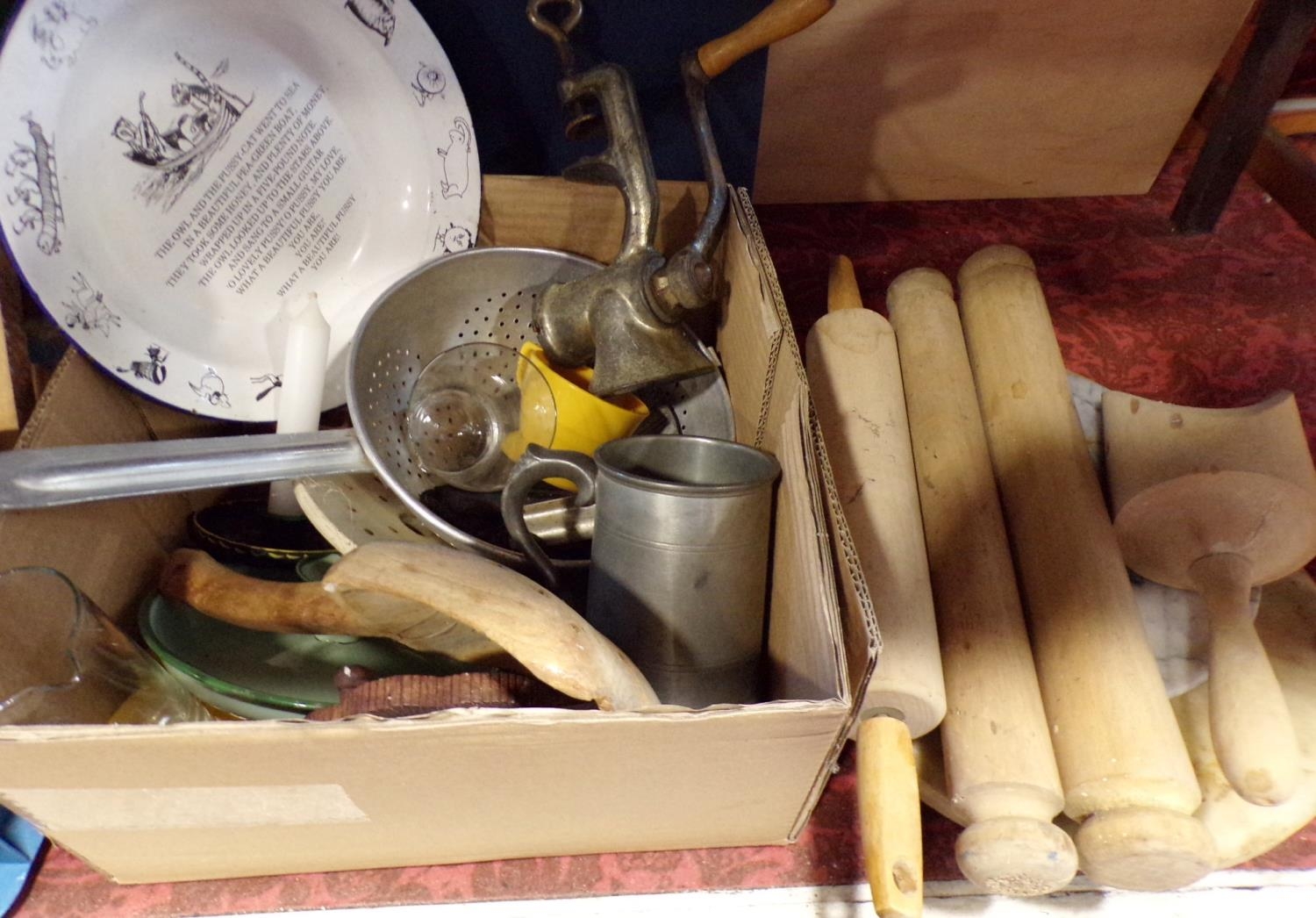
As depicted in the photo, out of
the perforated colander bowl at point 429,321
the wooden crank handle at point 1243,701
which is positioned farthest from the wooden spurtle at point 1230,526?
the perforated colander bowl at point 429,321

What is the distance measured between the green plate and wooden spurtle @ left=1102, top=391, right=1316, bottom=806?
16.6 inches

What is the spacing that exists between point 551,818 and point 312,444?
0.85 feet

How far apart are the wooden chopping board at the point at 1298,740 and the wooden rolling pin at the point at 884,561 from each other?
48 millimetres

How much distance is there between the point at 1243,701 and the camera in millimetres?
455

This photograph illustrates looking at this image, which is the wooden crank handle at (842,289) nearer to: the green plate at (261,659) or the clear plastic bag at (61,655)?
the green plate at (261,659)

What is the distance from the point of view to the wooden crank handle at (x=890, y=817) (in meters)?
0.40

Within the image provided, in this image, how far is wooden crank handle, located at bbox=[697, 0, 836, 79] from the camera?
1.87 ft

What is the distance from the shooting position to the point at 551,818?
452 millimetres

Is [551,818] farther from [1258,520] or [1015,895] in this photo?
[1258,520]

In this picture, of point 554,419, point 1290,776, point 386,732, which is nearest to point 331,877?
point 386,732

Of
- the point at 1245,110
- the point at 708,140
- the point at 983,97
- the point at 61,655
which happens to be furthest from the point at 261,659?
the point at 1245,110

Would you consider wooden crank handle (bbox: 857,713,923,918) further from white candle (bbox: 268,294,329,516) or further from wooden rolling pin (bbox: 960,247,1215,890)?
white candle (bbox: 268,294,329,516)

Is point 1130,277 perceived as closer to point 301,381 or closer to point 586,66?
point 586,66

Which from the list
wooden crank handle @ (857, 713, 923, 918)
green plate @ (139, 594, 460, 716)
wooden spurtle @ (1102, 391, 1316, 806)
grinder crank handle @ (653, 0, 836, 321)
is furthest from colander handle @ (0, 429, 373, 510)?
wooden spurtle @ (1102, 391, 1316, 806)
